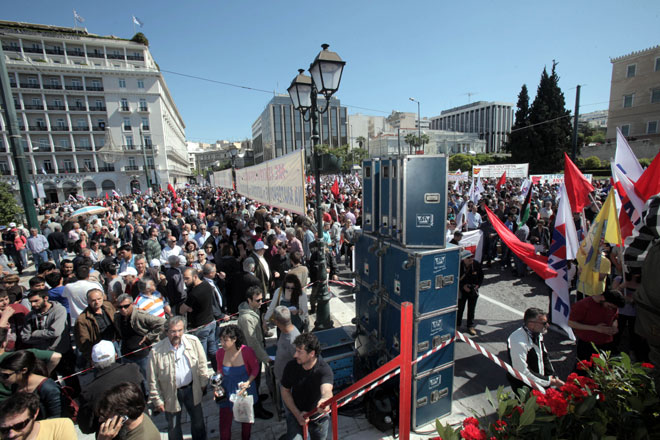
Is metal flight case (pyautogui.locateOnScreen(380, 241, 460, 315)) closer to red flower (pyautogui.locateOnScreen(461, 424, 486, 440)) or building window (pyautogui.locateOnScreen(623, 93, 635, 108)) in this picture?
red flower (pyautogui.locateOnScreen(461, 424, 486, 440))

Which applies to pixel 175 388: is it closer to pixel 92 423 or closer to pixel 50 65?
pixel 92 423

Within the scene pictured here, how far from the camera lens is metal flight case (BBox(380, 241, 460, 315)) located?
348 cm

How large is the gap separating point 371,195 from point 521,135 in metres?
50.9

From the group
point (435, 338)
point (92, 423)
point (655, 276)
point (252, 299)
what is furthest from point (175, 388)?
point (655, 276)

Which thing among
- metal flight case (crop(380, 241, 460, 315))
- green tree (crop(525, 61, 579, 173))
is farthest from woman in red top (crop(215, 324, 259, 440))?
green tree (crop(525, 61, 579, 173))

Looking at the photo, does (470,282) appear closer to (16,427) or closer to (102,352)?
(102,352)

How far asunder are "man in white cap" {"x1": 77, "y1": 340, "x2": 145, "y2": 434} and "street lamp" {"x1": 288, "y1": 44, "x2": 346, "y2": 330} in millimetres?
3103

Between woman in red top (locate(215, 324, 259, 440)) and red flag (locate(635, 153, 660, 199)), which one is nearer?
woman in red top (locate(215, 324, 259, 440))

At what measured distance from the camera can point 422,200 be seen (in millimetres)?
3531

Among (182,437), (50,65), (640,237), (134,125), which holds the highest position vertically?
(50,65)

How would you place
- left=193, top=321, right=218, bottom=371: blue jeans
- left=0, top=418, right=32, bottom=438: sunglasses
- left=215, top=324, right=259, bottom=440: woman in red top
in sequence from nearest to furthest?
1. left=0, top=418, right=32, bottom=438: sunglasses
2. left=215, top=324, right=259, bottom=440: woman in red top
3. left=193, top=321, right=218, bottom=371: blue jeans

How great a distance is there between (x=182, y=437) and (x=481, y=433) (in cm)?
343

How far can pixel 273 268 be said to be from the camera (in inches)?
275

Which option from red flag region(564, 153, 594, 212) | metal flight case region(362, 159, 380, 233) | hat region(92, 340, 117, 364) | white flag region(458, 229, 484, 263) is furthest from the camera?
white flag region(458, 229, 484, 263)
